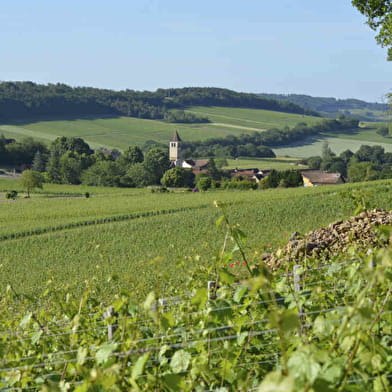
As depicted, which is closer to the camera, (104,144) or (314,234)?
(314,234)

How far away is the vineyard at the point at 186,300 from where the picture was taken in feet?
9.66

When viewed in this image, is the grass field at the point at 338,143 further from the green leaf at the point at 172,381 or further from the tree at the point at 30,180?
the green leaf at the point at 172,381

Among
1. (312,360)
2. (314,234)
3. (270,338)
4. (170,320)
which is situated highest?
(312,360)

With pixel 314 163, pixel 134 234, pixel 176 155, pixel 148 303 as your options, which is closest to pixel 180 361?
pixel 148 303

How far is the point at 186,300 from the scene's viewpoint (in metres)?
5.52

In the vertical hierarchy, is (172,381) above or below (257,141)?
above

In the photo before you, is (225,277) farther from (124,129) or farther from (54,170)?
(124,129)

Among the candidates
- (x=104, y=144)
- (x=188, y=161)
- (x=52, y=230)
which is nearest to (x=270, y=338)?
(x=52, y=230)

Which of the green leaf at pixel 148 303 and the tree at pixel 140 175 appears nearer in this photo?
the green leaf at pixel 148 303

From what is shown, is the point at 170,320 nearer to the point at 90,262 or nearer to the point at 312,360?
the point at 312,360

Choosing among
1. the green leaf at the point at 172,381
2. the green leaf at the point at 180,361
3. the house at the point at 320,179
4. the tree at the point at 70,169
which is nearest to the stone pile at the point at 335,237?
the green leaf at the point at 180,361

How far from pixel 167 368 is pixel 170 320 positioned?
0.93 meters

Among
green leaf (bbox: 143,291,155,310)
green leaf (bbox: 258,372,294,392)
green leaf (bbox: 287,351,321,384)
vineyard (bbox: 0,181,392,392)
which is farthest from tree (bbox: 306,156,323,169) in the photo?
green leaf (bbox: 258,372,294,392)

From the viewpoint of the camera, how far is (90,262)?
26.6 m
